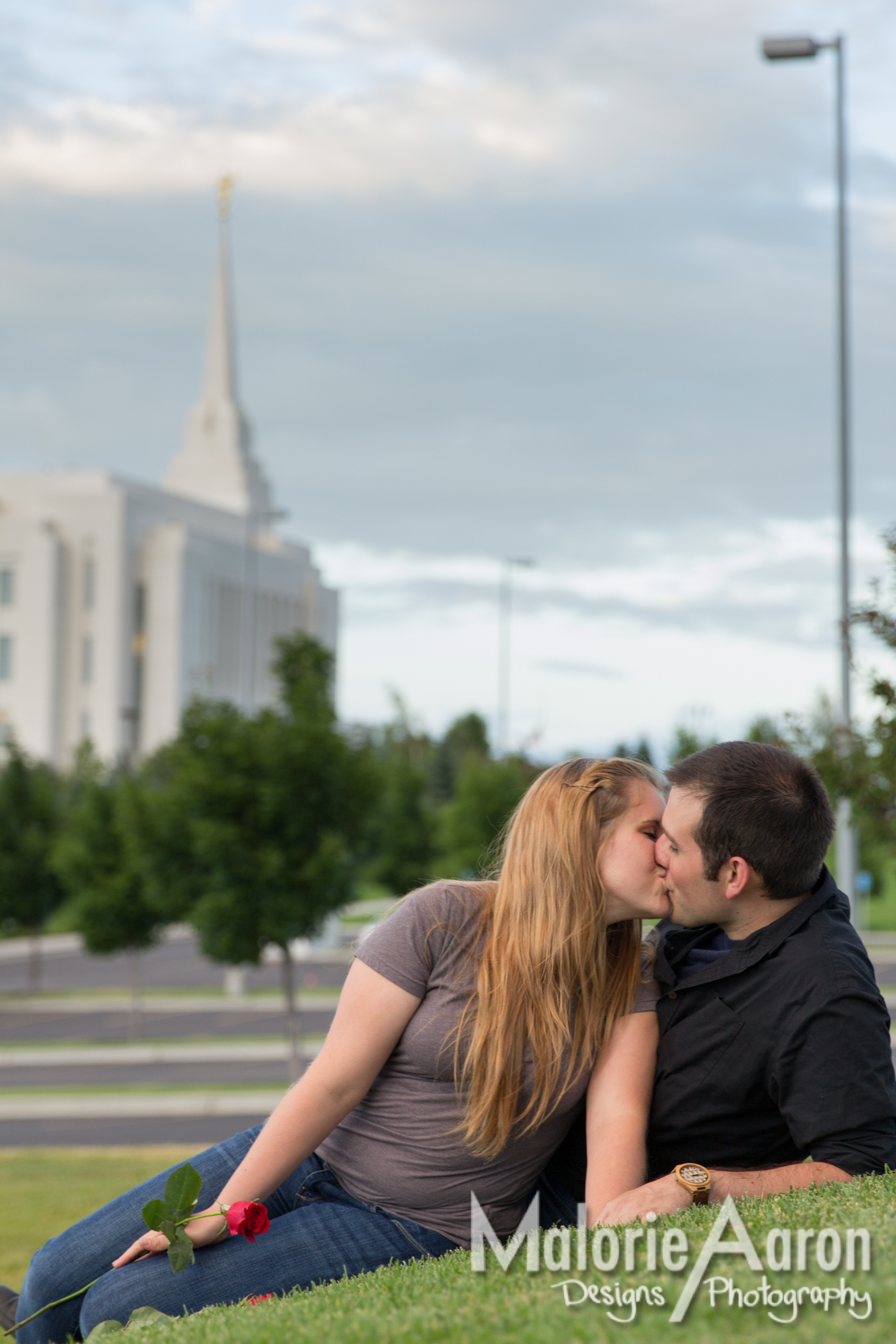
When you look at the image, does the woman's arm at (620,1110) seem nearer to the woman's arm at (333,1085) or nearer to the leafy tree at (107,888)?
the woman's arm at (333,1085)

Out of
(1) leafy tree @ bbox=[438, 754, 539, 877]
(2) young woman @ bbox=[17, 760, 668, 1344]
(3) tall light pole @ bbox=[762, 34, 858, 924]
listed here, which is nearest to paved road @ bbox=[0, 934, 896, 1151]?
(1) leafy tree @ bbox=[438, 754, 539, 877]

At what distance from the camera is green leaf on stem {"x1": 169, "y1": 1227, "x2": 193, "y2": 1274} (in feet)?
9.37

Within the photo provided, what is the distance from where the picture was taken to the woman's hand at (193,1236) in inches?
117

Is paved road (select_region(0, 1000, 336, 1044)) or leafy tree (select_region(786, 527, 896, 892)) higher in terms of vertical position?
leafy tree (select_region(786, 527, 896, 892))

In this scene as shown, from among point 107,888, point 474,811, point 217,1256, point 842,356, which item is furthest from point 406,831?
point 217,1256

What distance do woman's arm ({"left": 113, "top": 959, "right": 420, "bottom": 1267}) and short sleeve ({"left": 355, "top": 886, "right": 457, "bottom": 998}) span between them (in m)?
0.02

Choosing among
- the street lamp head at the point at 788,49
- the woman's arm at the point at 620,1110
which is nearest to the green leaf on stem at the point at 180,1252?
the woman's arm at the point at 620,1110

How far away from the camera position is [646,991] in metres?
3.29

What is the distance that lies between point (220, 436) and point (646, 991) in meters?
100

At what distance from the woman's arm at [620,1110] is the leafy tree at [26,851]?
2819 cm

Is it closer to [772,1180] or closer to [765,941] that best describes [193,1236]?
[772,1180]

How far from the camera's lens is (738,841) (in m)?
→ 3.12

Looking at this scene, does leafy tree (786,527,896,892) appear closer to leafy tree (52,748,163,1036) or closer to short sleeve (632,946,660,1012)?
short sleeve (632,946,660,1012)

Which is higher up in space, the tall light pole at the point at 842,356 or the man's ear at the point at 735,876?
the tall light pole at the point at 842,356
